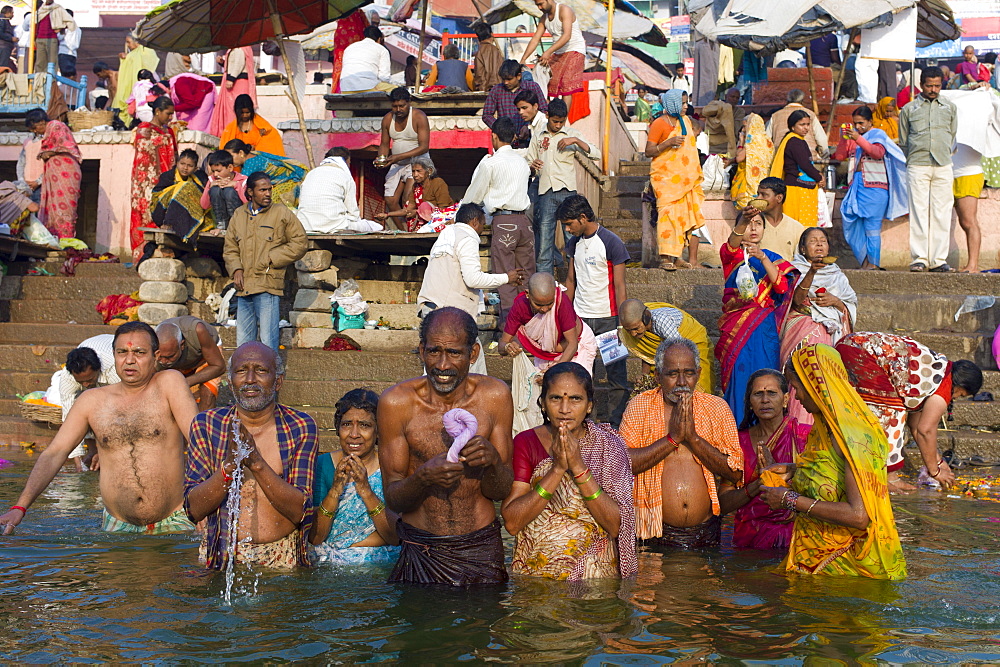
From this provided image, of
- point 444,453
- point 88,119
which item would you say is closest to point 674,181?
point 444,453

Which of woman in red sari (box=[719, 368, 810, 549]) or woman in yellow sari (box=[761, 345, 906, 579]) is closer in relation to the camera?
woman in yellow sari (box=[761, 345, 906, 579])

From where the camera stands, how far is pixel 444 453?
466cm

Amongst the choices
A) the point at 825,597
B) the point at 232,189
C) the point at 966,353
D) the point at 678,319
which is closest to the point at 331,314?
the point at 232,189

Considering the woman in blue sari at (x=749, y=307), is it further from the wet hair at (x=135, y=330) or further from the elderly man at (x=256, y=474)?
the wet hair at (x=135, y=330)

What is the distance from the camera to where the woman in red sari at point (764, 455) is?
5930 millimetres

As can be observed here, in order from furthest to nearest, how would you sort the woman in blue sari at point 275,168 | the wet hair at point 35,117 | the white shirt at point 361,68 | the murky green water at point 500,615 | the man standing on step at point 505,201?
1. the white shirt at point 361,68
2. the wet hair at point 35,117
3. the woman in blue sari at point 275,168
4. the man standing on step at point 505,201
5. the murky green water at point 500,615

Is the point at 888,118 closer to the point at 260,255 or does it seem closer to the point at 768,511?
the point at 260,255

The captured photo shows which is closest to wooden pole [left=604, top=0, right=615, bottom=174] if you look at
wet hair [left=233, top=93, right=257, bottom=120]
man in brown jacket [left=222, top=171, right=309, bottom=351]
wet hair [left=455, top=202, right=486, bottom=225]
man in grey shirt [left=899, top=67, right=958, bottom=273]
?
man in grey shirt [left=899, top=67, right=958, bottom=273]

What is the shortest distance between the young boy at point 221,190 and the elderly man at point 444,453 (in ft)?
23.0

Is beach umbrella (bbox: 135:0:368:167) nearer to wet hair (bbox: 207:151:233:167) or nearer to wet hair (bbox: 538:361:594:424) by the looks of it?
wet hair (bbox: 207:151:233:167)

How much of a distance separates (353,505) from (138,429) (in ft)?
4.65

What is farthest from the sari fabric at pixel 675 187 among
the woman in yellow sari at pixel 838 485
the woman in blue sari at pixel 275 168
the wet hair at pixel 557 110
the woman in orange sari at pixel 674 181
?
the woman in yellow sari at pixel 838 485

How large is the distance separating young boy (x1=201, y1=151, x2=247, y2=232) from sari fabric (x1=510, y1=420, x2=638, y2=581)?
7.20 meters

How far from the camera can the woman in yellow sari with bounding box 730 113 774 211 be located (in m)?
11.1
